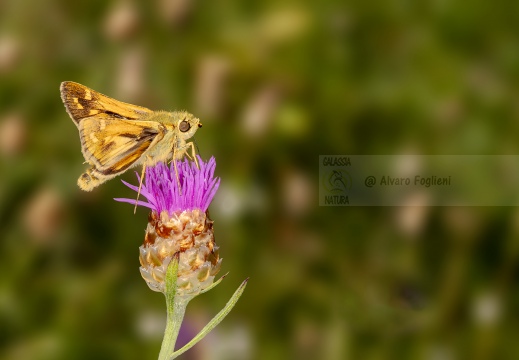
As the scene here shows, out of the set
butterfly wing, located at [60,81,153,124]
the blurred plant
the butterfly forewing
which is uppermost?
butterfly wing, located at [60,81,153,124]

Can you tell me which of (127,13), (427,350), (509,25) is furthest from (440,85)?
(127,13)

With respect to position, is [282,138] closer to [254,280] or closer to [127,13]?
[254,280]

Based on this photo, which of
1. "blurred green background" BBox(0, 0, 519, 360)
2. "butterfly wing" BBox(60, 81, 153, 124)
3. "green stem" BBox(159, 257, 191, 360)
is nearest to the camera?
"green stem" BBox(159, 257, 191, 360)

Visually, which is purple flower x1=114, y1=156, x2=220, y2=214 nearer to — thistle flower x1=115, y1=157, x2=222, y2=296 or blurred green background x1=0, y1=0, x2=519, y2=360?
thistle flower x1=115, y1=157, x2=222, y2=296

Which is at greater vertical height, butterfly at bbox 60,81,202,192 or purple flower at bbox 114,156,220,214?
butterfly at bbox 60,81,202,192

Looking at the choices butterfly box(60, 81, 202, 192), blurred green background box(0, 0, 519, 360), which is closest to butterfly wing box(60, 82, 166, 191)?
butterfly box(60, 81, 202, 192)

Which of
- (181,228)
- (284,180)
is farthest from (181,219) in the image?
(284,180)
